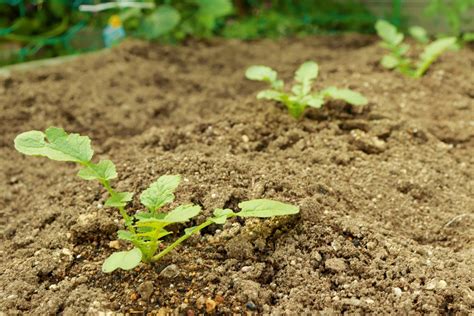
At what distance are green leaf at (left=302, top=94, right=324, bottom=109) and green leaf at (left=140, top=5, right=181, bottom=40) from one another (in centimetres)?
167

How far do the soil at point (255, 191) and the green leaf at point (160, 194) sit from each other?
0.16 metres

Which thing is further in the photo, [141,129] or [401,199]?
[141,129]

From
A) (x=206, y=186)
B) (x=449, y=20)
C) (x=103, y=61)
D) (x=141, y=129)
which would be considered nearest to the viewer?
(x=206, y=186)

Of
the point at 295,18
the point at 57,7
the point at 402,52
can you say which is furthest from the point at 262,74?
the point at 57,7

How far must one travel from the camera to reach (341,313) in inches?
61.7

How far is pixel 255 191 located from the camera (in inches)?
76.3

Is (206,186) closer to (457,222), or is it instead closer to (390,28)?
(457,222)

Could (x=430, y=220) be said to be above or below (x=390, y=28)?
below

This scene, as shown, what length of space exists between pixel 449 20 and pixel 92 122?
248 centimetres

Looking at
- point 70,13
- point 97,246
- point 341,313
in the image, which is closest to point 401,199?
point 341,313

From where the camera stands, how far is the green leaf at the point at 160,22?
3.83 meters

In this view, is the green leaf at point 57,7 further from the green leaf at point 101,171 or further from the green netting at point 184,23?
the green leaf at point 101,171

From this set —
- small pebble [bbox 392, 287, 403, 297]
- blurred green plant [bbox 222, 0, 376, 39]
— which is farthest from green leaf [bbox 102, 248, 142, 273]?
blurred green plant [bbox 222, 0, 376, 39]

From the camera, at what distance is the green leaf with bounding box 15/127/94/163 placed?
68.2 inches
